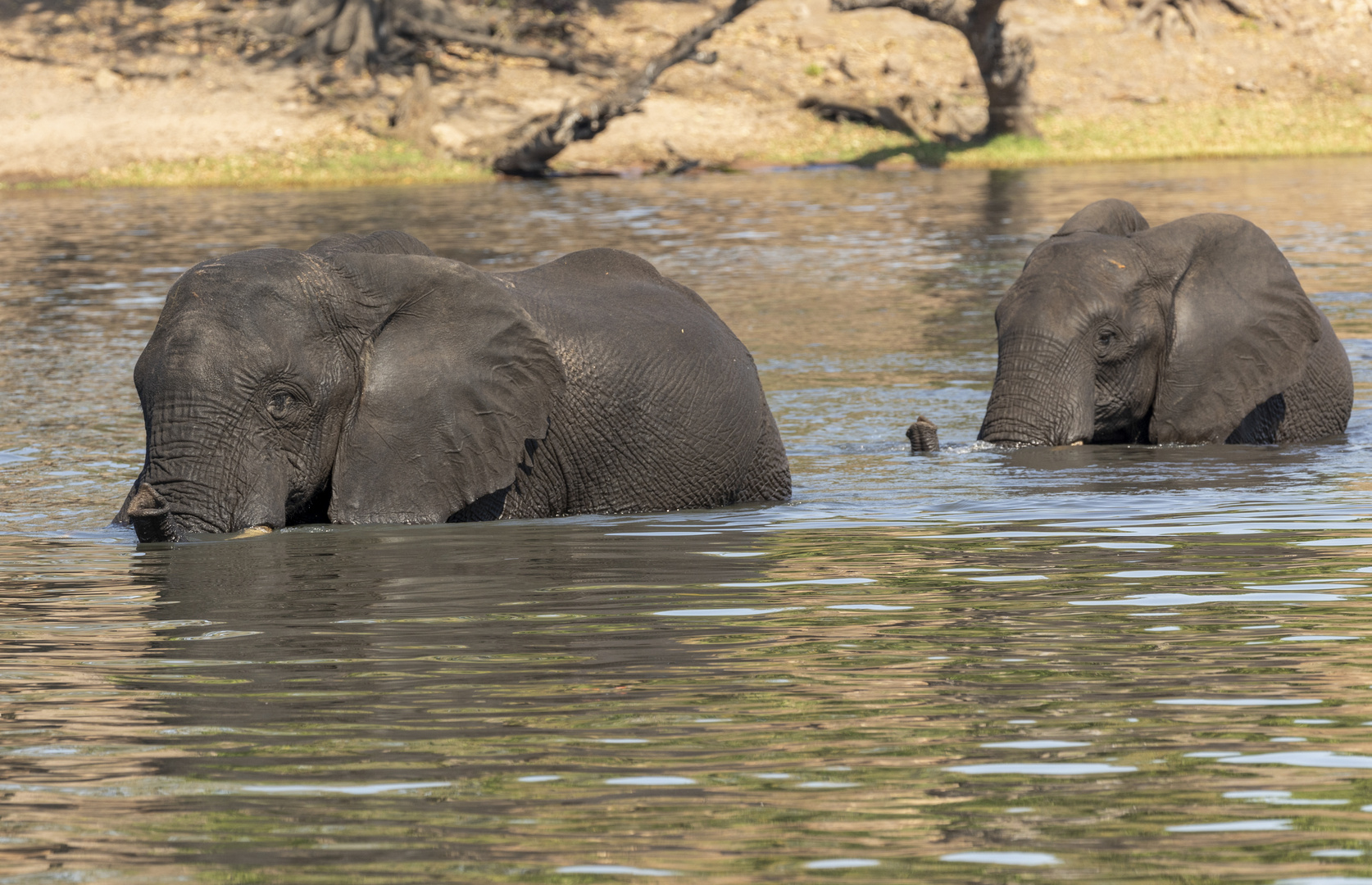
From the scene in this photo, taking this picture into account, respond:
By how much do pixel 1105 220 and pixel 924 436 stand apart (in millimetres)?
2043

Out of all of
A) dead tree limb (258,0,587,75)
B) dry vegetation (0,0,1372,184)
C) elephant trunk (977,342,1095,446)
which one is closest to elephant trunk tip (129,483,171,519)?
elephant trunk (977,342,1095,446)

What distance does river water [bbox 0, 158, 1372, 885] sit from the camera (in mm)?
4496

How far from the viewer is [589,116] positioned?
3944 cm

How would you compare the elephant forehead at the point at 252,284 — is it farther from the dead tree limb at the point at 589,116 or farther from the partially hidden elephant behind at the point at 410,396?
the dead tree limb at the point at 589,116

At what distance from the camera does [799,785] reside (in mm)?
4949

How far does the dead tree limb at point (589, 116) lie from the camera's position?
39.4 meters

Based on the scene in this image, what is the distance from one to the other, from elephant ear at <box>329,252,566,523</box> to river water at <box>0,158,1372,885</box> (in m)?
0.24

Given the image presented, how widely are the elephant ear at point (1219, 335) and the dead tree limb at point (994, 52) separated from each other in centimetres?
2866

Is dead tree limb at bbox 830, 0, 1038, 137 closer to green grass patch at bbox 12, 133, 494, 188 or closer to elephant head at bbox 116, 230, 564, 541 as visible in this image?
green grass patch at bbox 12, 133, 494, 188

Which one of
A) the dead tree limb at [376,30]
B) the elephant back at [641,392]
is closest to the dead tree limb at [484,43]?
the dead tree limb at [376,30]

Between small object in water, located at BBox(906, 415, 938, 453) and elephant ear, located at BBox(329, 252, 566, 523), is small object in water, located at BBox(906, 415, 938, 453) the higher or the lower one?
the lower one

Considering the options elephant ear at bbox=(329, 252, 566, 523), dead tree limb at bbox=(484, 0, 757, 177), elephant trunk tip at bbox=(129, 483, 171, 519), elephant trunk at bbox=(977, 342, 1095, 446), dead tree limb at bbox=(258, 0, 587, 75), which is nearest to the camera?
elephant trunk tip at bbox=(129, 483, 171, 519)

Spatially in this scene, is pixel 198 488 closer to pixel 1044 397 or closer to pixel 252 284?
pixel 252 284

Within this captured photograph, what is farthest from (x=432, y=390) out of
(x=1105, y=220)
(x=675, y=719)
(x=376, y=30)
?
(x=376, y=30)
